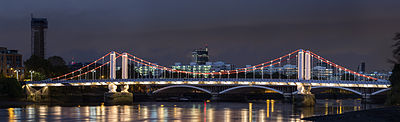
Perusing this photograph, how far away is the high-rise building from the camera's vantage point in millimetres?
150250

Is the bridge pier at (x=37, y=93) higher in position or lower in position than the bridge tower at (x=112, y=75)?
lower

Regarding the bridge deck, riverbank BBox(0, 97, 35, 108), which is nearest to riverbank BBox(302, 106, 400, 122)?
the bridge deck

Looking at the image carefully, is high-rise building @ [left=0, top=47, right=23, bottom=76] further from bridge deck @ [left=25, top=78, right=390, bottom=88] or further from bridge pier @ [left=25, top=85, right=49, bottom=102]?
bridge deck @ [left=25, top=78, right=390, bottom=88]

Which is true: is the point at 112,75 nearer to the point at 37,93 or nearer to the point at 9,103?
the point at 37,93

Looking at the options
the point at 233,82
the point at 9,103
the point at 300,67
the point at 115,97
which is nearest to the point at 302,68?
the point at 300,67

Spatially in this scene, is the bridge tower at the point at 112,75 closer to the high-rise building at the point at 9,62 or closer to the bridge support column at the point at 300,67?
the bridge support column at the point at 300,67

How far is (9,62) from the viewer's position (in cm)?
15462

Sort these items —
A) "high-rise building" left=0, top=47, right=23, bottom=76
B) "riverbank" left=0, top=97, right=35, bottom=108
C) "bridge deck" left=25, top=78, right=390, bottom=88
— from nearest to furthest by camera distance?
"riverbank" left=0, top=97, right=35, bottom=108, "bridge deck" left=25, top=78, right=390, bottom=88, "high-rise building" left=0, top=47, right=23, bottom=76

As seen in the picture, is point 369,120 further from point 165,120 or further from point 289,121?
point 165,120

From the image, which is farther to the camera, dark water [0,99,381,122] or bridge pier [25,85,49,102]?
bridge pier [25,85,49,102]

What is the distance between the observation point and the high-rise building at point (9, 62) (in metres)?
150

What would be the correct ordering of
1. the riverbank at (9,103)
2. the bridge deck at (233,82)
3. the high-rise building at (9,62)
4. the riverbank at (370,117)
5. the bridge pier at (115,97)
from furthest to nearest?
the high-rise building at (9,62), the bridge pier at (115,97), the bridge deck at (233,82), the riverbank at (9,103), the riverbank at (370,117)

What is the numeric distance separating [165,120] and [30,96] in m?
58.9

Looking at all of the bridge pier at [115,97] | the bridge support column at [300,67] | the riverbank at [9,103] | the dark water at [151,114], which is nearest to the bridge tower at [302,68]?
the bridge support column at [300,67]
